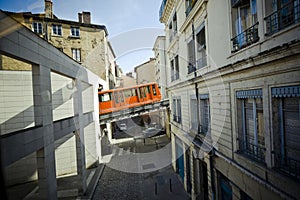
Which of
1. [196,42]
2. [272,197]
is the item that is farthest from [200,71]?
[272,197]

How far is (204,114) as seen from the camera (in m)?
6.88

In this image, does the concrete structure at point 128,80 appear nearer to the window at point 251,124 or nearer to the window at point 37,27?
the window at point 37,27

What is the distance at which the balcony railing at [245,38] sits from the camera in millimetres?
3767

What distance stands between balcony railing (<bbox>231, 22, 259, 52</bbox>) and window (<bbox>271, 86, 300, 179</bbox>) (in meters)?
1.35

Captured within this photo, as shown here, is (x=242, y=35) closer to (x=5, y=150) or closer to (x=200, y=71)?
(x=200, y=71)

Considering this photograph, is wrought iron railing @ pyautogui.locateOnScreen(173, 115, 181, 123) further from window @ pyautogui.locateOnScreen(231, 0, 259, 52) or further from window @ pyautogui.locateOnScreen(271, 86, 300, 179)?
window @ pyautogui.locateOnScreen(271, 86, 300, 179)

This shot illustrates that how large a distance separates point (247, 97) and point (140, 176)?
29.1 ft

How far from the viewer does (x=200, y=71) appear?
22.1 feet

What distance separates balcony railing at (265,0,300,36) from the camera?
2.73 meters

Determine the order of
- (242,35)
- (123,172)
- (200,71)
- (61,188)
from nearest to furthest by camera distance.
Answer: (242,35) → (200,71) → (61,188) → (123,172)

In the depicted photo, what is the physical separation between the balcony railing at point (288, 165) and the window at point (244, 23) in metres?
2.55

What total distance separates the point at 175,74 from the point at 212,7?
17.9 feet

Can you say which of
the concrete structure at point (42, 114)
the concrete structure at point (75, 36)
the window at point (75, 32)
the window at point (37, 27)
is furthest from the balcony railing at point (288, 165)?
the window at point (37, 27)

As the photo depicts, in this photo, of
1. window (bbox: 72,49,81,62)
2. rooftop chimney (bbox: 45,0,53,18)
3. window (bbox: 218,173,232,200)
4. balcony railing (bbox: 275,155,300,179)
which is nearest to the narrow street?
window (bbox: 218,173,232,200)
